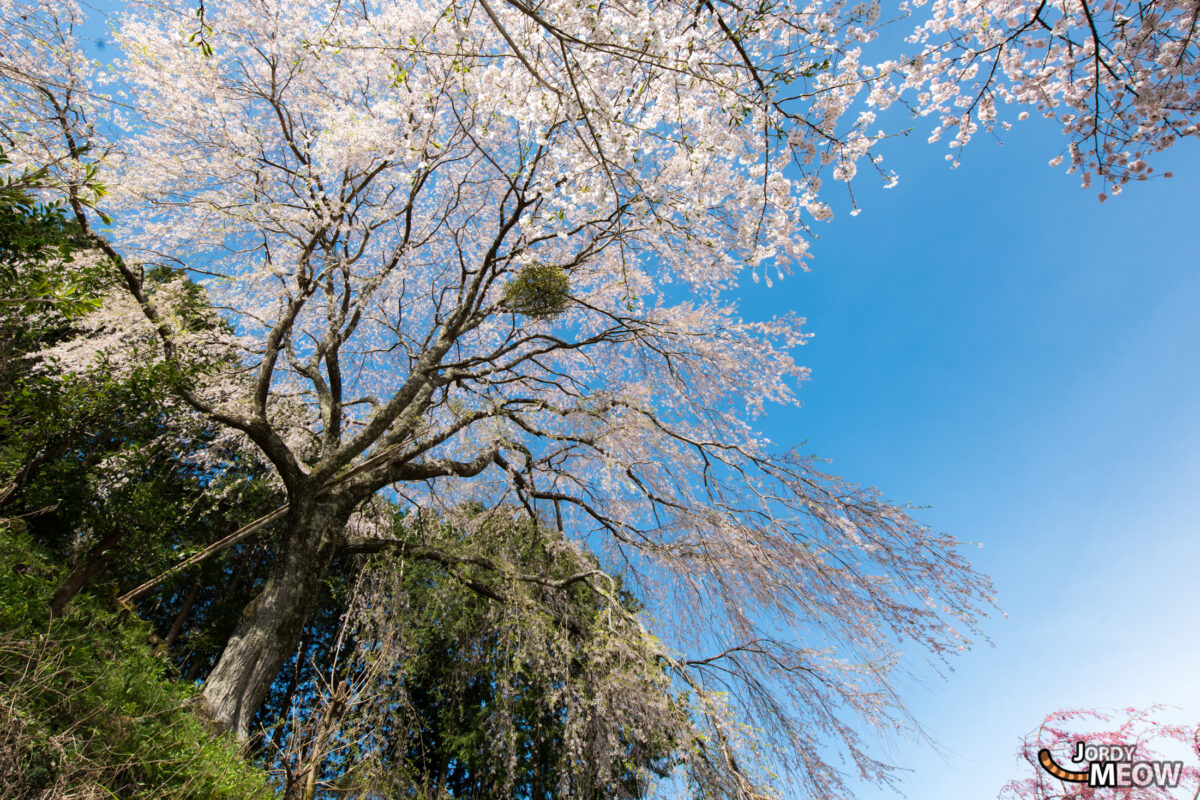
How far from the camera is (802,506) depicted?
4.73 meters

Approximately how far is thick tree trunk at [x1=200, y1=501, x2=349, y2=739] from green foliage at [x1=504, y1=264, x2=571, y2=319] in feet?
9.78

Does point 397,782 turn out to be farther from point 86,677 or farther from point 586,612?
point 86,677

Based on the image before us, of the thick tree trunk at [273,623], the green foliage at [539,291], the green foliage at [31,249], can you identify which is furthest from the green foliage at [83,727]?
the green foliage at [539,291]

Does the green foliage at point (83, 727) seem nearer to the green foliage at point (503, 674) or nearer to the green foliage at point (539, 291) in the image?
the green foliage at point (503, 674)

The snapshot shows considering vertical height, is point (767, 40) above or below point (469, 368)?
below

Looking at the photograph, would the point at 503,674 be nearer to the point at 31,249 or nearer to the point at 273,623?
the point at 273,623

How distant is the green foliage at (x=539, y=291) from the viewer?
507 cm

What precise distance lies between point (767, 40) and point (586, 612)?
592 cm

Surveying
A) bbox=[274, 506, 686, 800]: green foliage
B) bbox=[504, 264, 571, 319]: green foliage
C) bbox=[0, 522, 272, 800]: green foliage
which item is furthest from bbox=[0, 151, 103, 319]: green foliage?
bbox=[504, 264, 571, 319]: green foliage

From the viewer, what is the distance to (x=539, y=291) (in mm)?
5121

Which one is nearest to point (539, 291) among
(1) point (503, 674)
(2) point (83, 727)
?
(1) point (503, 674)

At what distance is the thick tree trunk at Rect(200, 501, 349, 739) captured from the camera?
4.44 metres

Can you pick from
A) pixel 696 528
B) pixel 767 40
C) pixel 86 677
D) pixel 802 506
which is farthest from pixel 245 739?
pixel 767 40

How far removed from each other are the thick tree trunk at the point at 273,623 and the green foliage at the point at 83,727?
56 cm
